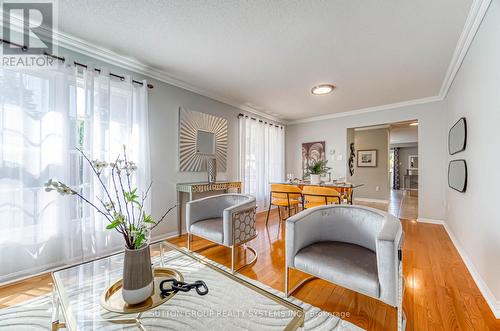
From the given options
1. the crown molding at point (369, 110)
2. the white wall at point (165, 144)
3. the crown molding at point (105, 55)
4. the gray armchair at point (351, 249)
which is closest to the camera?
the gray armchair at point (351, 249)

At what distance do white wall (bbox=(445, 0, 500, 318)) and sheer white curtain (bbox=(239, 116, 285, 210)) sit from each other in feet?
10.6

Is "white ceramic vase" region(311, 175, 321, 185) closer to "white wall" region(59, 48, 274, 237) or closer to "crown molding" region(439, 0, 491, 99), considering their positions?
"white wall" region(59, 48, 274, 237)

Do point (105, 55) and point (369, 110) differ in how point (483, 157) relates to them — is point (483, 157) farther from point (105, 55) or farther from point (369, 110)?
point (105, 55)

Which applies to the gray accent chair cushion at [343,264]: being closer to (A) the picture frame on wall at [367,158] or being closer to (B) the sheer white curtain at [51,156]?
(B) the sheer white curtain at [51,156]

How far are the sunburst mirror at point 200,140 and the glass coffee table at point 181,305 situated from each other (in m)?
1.82

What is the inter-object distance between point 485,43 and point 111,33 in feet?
11.2

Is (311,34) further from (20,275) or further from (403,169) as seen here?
(403,169)

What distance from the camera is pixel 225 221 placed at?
207cm

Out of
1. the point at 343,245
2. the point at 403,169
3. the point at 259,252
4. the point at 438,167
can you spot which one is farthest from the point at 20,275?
the point at 403,169

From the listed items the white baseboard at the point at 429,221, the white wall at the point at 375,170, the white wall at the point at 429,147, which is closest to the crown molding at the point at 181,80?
the white wall at the point at 429,147

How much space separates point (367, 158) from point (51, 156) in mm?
7448

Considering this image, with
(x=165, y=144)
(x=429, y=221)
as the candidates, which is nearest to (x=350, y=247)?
(x=165, y=144)

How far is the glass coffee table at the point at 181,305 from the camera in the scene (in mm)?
1052

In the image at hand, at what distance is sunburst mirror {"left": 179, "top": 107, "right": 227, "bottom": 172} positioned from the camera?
127 inches
